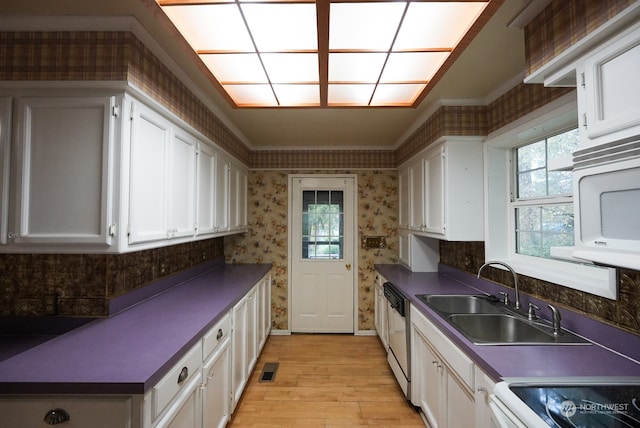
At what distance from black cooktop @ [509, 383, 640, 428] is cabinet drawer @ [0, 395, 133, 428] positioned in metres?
1.45

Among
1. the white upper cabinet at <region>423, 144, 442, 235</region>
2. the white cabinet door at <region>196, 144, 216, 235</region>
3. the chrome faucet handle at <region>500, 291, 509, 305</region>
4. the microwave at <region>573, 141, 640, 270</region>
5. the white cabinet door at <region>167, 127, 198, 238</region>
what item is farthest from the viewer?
the white upper cabinet at <region>423, 144, 442, 235</region>

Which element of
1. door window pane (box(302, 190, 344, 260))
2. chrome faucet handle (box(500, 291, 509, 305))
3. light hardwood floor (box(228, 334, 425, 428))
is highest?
door window pane (box(302, 190, 344, 260))

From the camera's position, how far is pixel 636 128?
90 cm

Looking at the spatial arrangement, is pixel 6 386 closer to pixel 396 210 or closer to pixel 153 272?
pixel 153 272

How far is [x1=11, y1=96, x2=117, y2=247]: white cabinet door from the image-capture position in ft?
4.63

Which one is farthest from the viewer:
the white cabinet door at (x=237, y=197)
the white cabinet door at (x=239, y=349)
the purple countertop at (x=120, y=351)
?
the white cabinet door at (x=237, y=197)

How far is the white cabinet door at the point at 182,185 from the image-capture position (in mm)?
1879

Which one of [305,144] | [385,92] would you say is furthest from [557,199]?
[305,144]

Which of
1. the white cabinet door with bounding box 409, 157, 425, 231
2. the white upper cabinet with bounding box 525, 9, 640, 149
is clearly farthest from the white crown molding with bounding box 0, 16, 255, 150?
the white cabinet door with bounding box 409, 157, 425, 231

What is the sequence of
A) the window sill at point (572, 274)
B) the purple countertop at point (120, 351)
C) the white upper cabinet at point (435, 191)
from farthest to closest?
1. the white upper cabinet at point (435, 191)
2. the window sill at point (572, 274)
3. the purple countertop at point (120, 351)

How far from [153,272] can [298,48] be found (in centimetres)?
189

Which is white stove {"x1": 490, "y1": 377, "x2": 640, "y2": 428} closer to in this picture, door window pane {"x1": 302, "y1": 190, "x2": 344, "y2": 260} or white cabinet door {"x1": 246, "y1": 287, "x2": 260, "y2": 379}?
white cabinet door {"x1": 246, "y1": 287, "x2": 260, "y2": 379}

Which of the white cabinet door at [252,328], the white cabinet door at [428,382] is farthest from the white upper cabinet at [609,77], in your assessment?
the white cabinet door at [252,328]

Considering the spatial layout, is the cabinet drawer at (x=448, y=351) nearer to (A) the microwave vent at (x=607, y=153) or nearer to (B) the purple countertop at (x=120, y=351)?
(A) the microwave vent at (x=607, y=153)
